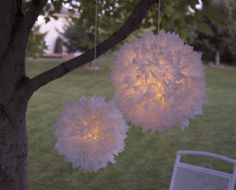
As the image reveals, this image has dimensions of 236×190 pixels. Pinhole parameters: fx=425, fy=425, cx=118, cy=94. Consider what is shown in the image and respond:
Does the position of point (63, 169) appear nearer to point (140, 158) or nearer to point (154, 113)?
point (140, 158)

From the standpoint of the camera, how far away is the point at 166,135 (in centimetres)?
732

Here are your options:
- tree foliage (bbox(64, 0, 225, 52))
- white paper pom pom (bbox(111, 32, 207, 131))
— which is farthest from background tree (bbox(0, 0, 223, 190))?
white paper pom pom (bbox(111, 32, 207, 131))

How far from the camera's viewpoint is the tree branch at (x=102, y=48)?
2.21m

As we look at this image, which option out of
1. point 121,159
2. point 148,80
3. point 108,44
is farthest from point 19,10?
point 121,159

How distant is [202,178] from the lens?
2699mm

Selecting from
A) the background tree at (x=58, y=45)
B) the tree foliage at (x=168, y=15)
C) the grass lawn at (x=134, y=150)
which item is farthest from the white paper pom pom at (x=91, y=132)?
the background tree at (x=58, y=45)

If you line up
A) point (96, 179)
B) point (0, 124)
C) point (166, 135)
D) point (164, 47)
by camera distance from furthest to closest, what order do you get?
point (166, 135), point (96, 179), point (0, 124), point (164, 47)

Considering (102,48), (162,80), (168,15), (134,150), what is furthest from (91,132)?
(134,150)

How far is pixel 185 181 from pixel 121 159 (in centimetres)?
315

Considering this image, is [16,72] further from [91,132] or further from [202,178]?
[202,178]

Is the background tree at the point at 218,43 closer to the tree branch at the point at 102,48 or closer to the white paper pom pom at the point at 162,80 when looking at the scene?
the tree branch at the point at 102,48

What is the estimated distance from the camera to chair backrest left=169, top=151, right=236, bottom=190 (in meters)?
2.58

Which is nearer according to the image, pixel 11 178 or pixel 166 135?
pixel 11 178

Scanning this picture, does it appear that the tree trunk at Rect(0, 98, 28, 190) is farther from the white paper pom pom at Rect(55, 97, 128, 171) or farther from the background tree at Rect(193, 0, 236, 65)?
the background tree at Rect(193, 0, 236, 65)
